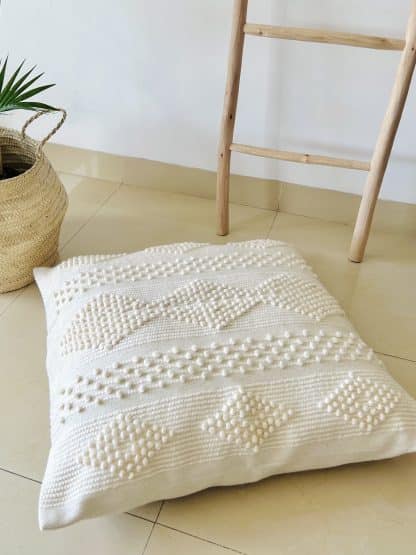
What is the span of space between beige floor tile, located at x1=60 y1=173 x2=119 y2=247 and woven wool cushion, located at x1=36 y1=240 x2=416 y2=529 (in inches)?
16.3

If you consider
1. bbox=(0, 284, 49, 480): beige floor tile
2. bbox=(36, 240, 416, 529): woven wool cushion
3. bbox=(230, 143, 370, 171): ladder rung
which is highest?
bbox=(230, 143, 370, 171): ladder rung

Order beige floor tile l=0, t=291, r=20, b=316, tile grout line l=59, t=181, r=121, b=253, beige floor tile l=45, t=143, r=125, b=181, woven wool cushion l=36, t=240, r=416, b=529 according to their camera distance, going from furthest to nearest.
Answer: beige floor tile l=45, t=143, r=125, b=181, tile grout line l=59, t=181, r=121, b=253, beige floor tile l=0, t=291, r=20, b=316, woven wool cushion l=36, t=240, r=416, b=529

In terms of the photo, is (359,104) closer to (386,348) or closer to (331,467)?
(386,348)

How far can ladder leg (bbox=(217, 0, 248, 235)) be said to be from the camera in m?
1.21

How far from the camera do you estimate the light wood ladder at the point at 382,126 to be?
1.15 meters

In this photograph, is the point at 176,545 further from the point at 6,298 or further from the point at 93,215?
the point at 93,215

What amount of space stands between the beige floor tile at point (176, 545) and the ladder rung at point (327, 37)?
37.0 inches

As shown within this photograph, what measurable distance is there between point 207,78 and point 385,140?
0.45 meters

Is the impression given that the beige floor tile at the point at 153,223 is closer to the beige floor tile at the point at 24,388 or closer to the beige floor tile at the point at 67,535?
the beige floor tile at the point at 24,388

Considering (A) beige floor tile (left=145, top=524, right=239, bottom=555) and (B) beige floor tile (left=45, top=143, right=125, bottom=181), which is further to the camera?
(B) beige floor tile (left=45, top=143, right=125, bottom=181)

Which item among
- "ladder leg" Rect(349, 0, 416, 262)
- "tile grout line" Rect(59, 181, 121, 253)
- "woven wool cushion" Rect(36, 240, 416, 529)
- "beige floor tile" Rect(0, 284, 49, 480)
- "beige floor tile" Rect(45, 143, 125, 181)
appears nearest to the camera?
"woven wool cushion" Rect(36, 240, 416, 529)

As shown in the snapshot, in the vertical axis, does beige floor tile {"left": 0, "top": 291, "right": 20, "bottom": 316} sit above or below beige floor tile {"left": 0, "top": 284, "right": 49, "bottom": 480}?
above

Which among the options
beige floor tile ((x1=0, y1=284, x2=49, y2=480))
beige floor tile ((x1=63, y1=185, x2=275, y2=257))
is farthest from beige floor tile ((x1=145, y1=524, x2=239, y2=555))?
beige floor tile ((x1=63, y1=185, x2=275, y2=257))

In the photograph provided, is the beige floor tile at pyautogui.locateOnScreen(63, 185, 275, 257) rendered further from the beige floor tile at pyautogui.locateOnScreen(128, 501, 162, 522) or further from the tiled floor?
the beige floor tile at pyautogui.locateOnScreen(128, 501, 162, 522)
